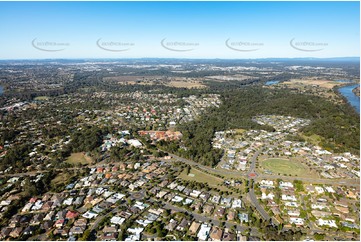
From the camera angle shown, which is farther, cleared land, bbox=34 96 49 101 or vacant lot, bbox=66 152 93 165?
cleared land, bbox=34 96 49 101

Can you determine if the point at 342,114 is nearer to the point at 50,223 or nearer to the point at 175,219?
the point at 175,219

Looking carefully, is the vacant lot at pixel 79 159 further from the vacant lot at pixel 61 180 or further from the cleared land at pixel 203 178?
the cleared land at pixel 203 178

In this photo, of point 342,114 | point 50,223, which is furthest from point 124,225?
point 342,114

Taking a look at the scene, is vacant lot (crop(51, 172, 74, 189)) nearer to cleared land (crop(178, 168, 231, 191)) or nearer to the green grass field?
cleared land (crop(178, 168, 231, 191))

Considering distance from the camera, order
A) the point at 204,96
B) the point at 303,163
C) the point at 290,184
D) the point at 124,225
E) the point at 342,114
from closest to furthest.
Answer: the point at 124,225 < the point at 290,184 < the point at 303,163 < the point at 342,114 < the point at 204,96

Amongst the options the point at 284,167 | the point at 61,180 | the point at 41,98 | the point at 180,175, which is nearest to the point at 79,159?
the point at 61,180

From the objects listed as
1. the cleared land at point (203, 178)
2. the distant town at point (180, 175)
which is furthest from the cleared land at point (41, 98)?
the cleared land at point (203, 178)

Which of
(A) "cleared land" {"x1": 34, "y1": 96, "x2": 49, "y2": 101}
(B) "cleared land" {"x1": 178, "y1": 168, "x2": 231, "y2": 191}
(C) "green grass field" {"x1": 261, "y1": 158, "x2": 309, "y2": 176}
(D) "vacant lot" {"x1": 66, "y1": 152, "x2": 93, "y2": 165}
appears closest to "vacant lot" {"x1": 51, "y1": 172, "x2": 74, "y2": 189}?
(D) "vacant lot" {"x1": 66, "y1": 152, "x2": 93, "y2": 165}
